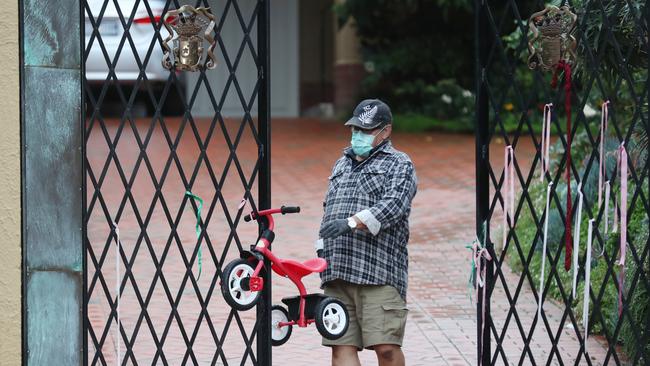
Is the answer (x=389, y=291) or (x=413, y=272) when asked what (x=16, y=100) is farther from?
(x=413, y=272)

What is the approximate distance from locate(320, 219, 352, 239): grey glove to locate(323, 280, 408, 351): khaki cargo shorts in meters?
0.33

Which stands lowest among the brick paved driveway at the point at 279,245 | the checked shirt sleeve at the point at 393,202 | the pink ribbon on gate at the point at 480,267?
the brick paved driveway at the point at 279,245

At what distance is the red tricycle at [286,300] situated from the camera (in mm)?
5430

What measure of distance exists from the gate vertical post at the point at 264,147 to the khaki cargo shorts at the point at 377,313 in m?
0.33

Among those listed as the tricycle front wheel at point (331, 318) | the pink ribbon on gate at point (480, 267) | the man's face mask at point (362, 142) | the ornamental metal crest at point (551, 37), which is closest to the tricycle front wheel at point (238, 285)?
the tricycle front wheel at point (331, 318)

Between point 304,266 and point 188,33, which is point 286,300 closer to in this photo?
point 304,266

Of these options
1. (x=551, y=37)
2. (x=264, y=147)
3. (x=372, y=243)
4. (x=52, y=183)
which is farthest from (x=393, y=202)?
(x=52, y=183)

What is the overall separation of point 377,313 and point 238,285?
29.0 inches

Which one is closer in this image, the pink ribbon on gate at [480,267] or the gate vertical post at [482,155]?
the gate vertical post at [482,155]

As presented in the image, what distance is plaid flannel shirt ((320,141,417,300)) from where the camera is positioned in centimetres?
573

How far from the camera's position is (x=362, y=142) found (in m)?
5.77

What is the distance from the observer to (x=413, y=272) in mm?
9852

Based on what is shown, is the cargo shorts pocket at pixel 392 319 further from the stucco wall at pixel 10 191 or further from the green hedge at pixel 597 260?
the stucco wall at pixel 10 191

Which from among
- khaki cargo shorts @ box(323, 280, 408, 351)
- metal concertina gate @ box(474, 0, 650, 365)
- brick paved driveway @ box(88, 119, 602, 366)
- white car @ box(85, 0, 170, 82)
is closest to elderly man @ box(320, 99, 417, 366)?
khaki cargo shorts @ box(323, 280, 408, 351)
